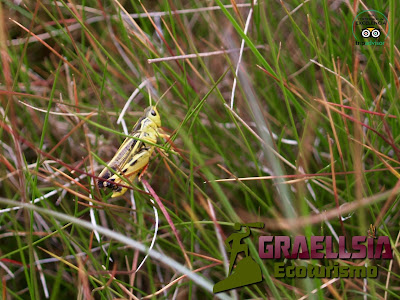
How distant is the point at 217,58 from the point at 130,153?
1.61 feet

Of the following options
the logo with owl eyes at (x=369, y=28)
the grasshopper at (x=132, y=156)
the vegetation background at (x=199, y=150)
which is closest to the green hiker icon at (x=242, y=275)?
the vegetation background at (x=199, y=150)

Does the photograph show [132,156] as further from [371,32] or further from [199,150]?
[371,32]

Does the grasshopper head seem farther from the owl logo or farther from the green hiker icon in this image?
the owl logo

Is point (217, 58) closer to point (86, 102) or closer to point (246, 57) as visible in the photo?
point (246, 57)

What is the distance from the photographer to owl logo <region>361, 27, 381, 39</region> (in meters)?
0.98

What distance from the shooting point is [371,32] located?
3.22 ft

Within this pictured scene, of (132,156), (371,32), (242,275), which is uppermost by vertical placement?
(371,32)

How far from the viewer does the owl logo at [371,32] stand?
3.21 ft

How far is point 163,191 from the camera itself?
1165mm

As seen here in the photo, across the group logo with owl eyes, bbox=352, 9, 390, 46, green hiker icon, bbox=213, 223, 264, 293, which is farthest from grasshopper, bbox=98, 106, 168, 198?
logo with owl eyes, bbox=352, 9, 390, 46

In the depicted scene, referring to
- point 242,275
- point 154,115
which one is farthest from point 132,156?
point 242,275

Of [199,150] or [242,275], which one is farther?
[199,150]

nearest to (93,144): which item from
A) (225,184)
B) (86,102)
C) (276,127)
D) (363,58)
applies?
(86,102)

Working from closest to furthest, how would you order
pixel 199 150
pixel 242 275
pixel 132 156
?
pixel 242 275, pixel 132 156, pixel 199 150
